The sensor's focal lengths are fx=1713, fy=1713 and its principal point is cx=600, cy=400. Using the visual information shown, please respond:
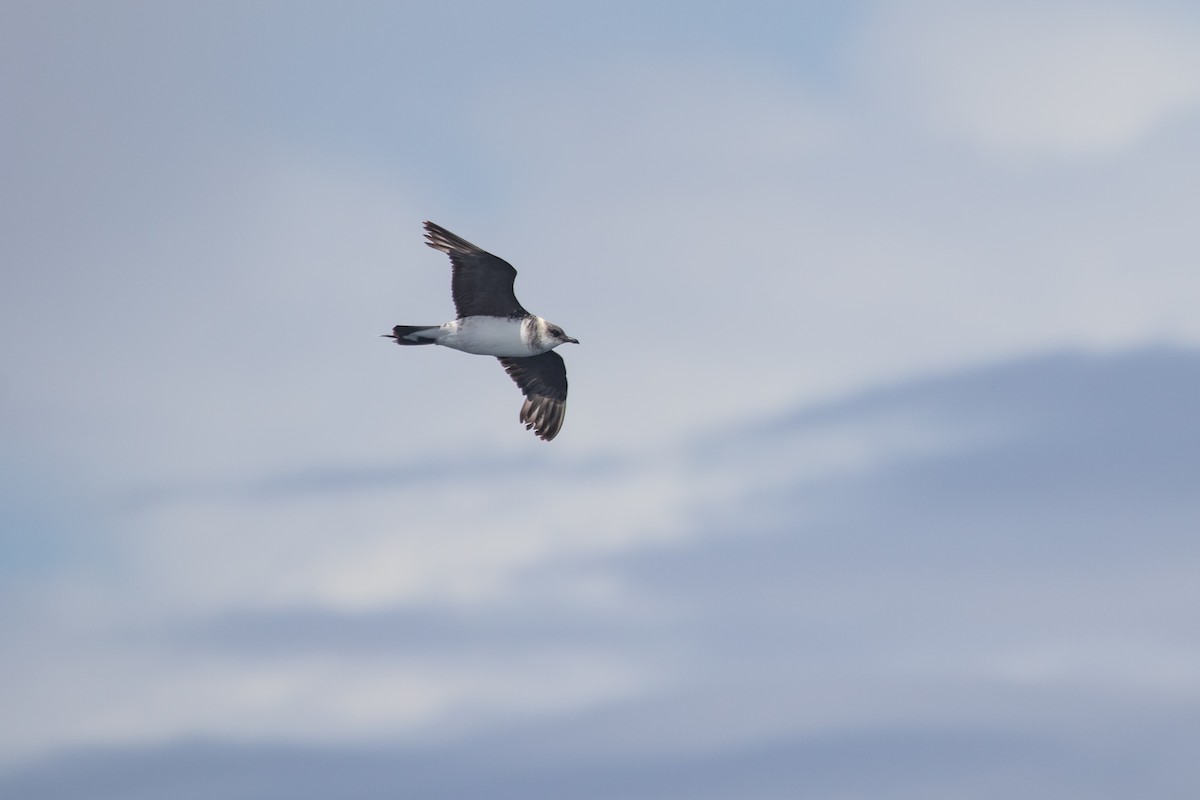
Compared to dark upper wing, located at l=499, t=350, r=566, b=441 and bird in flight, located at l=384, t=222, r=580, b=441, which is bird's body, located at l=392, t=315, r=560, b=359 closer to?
A: bird in flight, located at l=384, t=222, r=580, b=441

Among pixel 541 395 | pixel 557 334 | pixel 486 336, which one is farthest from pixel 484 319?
pixel 541 395

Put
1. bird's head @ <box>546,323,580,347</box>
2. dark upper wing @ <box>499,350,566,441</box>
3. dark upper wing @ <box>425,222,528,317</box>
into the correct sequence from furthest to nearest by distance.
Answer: dark upper wing @ <box>499,350,566,441</box>, bird's head @ <box>546,323,580,347</box>, dark upper wing @ <box>425,222,528,317</box>

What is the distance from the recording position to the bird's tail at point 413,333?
41469mm

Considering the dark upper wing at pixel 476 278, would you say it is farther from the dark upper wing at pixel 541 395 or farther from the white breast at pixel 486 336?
the dark upper wing at pixel 541 395

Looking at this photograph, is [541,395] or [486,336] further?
[541,395]

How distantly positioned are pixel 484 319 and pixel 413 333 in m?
1.82

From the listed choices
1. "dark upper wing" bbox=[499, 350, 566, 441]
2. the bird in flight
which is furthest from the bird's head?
"dark upper wing" bbox=[499, 350, 566, 441]

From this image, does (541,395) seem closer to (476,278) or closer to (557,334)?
(557,334)

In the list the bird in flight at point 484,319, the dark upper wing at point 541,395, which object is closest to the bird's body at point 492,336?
the bird in flight at point 484,319

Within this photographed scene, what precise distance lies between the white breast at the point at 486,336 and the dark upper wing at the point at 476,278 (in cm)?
22

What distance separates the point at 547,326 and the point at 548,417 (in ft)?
10.3

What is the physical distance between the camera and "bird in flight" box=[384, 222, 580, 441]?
41344mm

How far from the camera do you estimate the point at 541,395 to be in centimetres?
4500

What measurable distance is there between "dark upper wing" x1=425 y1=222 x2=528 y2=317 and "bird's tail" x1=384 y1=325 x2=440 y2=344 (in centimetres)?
98
